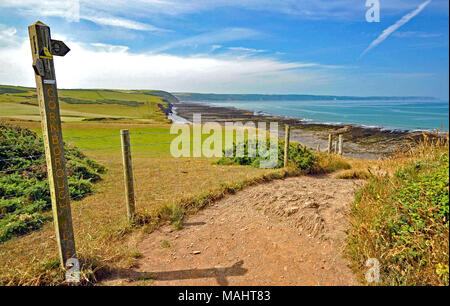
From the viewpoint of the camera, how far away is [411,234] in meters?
3.25

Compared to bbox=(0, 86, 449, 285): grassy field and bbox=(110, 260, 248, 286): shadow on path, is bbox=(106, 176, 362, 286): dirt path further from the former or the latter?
bbox=(0, 86, 449, 285): grassy field

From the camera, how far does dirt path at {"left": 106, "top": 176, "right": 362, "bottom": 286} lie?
11.5ft

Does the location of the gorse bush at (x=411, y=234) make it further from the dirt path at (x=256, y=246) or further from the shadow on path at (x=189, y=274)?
the shadow on path at (x=189, y=274)

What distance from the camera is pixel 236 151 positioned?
45.9 feet

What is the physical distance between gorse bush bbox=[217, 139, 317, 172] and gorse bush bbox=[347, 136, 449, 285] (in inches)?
220

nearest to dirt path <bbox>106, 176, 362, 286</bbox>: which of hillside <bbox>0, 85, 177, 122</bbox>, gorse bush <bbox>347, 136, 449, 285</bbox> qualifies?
gorse bush <bbox>347, 136, 449, 285</bbox>

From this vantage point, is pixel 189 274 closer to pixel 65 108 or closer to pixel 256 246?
pixel 256 246

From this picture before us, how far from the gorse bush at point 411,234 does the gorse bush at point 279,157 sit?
5.58 meters

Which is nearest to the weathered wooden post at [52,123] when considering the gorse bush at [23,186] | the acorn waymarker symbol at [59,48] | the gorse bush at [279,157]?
the acorn waymarker symbol at [59,48]

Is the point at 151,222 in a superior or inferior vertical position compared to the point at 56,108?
inferior

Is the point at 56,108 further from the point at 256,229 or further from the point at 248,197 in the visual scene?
the point at 248,197

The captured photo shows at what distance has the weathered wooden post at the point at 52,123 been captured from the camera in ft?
9.84
